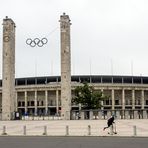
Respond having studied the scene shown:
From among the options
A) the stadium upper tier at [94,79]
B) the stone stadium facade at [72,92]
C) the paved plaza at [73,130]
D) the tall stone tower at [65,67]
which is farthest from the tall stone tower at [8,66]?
the stadium upper tier at [94,79]

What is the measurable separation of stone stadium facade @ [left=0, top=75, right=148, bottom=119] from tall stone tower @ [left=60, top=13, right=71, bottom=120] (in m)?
48.2

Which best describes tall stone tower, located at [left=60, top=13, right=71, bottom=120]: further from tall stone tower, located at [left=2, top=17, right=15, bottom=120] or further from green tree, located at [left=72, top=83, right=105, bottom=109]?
green tree, located at [left=72, top=83, right=105, bottom=109]

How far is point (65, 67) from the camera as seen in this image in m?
75.2

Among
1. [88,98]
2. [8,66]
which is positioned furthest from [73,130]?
[88,98]

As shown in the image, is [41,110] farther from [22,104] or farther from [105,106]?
[105,106]

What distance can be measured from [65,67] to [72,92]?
50327 millimetres

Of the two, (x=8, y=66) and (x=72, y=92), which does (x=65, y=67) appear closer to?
(x=8, y=66)

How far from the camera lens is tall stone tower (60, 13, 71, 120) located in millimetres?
74375

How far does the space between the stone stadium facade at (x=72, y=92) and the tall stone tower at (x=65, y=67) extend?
48225mm

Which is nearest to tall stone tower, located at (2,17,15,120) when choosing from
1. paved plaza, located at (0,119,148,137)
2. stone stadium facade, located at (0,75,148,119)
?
paved plaza, located at (0,119,148,137)

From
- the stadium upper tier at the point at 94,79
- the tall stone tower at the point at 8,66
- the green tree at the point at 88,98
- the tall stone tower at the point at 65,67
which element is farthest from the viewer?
the stadium upper tier at the point at 94,79

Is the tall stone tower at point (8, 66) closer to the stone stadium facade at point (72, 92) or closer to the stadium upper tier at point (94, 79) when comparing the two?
the stone stadium facade at point (72, 92)

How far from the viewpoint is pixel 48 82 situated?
429ft

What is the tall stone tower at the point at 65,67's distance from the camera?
2928 inches
